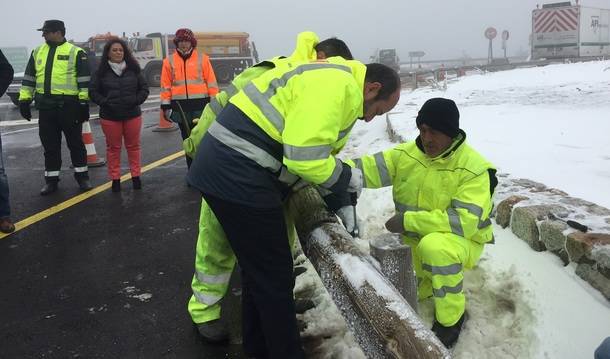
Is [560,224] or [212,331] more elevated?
[560,224]

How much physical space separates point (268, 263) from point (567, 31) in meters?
26.5

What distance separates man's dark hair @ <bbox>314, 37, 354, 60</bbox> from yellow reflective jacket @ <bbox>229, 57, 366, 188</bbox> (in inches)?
31.6

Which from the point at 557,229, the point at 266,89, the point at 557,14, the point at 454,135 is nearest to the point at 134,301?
the point at 266,89

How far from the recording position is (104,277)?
11.7 feet

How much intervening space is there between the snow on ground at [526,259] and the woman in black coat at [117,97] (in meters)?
2.81

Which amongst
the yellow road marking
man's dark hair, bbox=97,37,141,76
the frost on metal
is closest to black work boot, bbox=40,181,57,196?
the yellow road marking

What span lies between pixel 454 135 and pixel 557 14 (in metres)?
25.4

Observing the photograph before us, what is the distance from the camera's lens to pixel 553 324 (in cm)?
281

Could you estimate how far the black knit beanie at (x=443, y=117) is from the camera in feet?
9.48

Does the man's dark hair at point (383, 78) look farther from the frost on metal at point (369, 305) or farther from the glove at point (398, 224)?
the glove at point (398, 224)

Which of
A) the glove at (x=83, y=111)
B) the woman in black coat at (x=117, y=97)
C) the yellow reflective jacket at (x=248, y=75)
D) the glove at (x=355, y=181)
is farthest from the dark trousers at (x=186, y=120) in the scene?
the glove at (x=355, y=181)

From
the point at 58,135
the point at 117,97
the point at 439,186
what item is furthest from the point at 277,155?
the point at 58,135

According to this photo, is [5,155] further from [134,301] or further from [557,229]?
[557,229]

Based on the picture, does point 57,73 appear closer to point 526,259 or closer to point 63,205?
point 63,205
